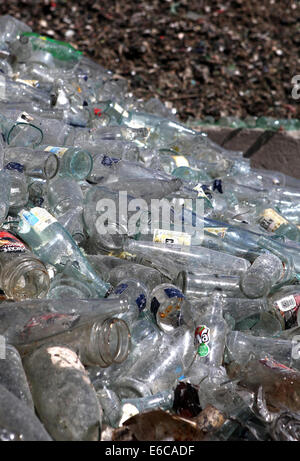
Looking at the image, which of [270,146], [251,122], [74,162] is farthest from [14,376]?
[251,122]

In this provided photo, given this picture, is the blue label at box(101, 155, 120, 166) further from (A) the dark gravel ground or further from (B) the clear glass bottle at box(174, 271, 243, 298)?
(A) the dark gravel ground

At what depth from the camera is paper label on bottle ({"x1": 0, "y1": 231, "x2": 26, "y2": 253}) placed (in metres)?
2.15

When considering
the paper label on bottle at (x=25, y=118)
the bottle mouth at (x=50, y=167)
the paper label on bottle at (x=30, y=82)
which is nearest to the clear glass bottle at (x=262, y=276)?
the bottle mouth at (x=50, y=167)

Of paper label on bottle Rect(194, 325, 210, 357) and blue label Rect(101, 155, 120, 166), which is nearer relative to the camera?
paper label on bottle Rect(194, 325, 210, 357)

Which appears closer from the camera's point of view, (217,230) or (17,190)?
(17,190)

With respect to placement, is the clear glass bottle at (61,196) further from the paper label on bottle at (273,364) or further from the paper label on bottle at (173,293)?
the paper label on bottle at (273,364)

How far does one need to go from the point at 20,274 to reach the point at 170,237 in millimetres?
858

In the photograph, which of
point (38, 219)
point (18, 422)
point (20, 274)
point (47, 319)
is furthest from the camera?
point (38, 219)

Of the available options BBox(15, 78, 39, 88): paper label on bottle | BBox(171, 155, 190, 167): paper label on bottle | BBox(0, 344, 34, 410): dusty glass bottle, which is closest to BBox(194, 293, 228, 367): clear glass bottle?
BBox(0, 344, 34, 410): dusty glass bottle

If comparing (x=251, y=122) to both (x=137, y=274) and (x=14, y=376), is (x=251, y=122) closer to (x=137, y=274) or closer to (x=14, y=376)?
(x=137, y=274)

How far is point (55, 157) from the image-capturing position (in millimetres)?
2693

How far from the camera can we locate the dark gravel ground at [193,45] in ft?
21.8

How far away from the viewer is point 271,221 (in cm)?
315
